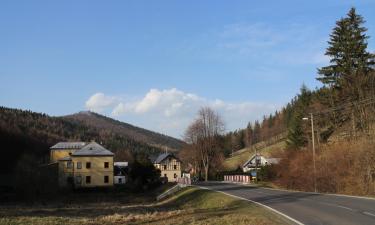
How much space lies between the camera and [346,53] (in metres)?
58.7

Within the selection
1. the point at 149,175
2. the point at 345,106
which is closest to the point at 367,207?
the point at 345,106

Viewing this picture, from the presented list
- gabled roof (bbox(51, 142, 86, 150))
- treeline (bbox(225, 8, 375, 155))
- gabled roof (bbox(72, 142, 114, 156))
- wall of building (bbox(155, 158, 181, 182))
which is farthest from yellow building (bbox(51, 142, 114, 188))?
treeline (bbox(225, 8, 375, 155))

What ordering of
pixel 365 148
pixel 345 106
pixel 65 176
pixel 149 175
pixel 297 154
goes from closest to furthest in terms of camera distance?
pixel 365 148 → pixel 297 154 → pixel 345 106 → pixel 149 175 → pixel 65 176

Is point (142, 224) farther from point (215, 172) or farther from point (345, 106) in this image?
point (215, 172)

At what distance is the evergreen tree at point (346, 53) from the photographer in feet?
187

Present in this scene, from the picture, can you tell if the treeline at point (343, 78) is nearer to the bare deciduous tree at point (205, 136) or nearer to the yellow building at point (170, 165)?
the bare deciduous tree at point (205, 136)

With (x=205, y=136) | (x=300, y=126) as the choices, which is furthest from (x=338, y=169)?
(x=205, y=136)

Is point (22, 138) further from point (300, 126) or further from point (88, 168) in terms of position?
point (300, 126)

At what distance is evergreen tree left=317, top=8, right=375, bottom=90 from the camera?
5712 centimetres

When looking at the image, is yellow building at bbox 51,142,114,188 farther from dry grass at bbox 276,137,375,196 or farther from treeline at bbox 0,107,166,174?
dry grass at bbox 276,137,375,196

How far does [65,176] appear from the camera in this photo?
9919 cm

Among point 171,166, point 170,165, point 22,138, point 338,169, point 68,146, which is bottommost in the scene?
point 338,169

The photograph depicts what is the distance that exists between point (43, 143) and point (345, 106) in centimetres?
13183

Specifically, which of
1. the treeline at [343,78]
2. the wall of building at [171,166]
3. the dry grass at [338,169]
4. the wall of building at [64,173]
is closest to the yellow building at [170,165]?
the wall of building at [171,166]
